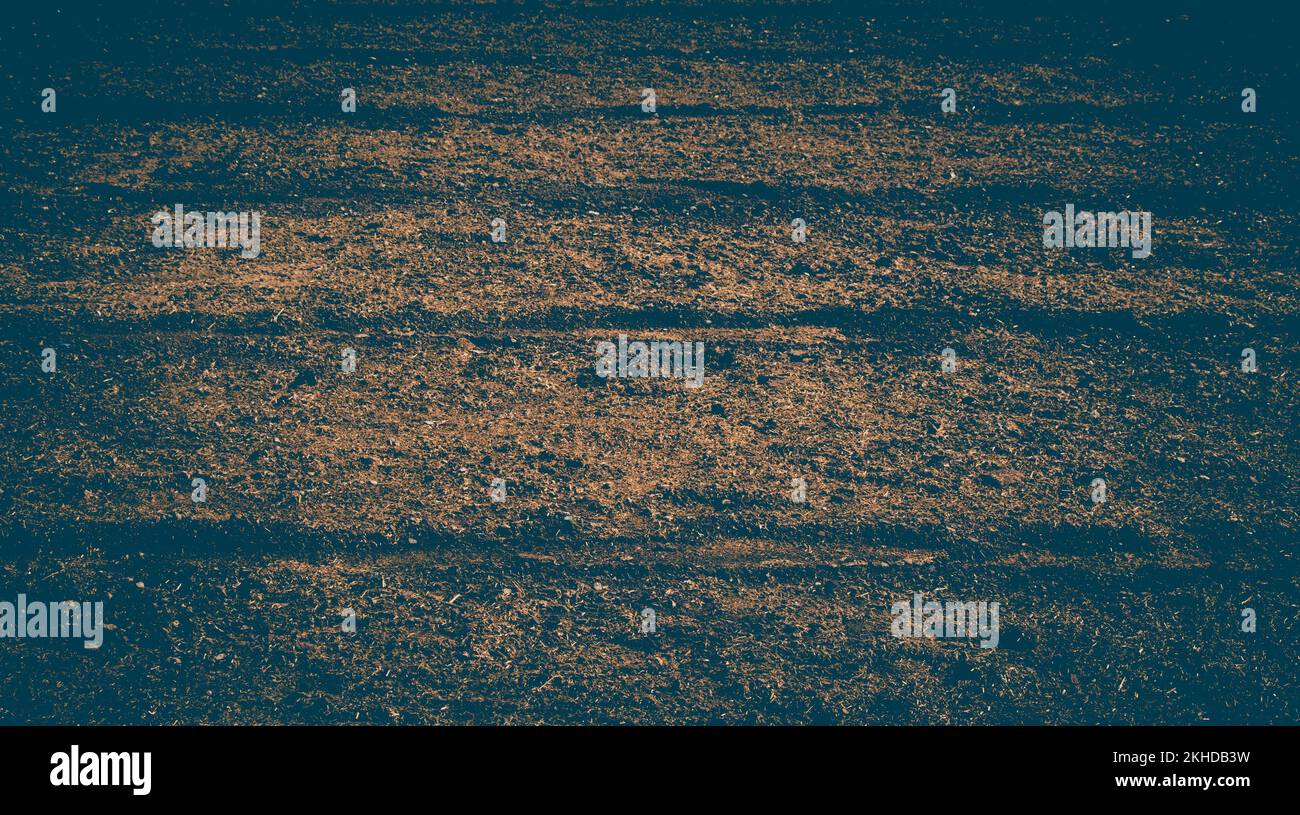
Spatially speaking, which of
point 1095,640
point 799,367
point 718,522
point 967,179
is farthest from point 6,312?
point 1095,640

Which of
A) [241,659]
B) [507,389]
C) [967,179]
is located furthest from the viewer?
[967,179]

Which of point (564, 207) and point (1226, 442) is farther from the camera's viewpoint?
point (564, 207)

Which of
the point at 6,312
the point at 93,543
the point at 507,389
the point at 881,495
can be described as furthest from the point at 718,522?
the point at 6,312

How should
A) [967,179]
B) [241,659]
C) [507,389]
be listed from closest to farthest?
[241,659] < [507,389] < [967,179]

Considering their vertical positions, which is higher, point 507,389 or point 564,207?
point 564,207

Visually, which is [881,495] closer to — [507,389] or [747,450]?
[747,450]

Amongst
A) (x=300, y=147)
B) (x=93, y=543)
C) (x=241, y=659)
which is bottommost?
(x=241, y=659)
